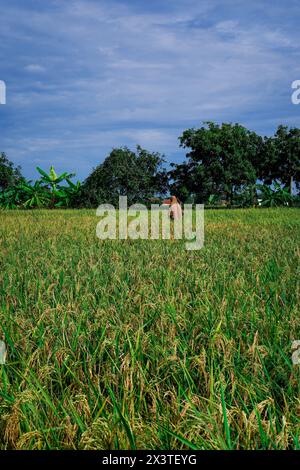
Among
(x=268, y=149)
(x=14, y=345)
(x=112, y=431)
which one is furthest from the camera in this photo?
(x=268, y=149)

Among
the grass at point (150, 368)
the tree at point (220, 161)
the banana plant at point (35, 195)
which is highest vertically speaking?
the tree at point (220, 161)

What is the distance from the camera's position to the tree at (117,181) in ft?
Result: 77.1

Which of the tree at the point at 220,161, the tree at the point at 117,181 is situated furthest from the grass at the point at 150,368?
the tree at the point at 220,161

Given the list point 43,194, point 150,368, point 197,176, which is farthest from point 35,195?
point 150,368

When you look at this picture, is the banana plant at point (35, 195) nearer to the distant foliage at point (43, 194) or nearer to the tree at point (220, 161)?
the distant foliage at point (43, 194)

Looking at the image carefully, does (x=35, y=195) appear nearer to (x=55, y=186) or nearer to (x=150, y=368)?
(x=55, y=186)

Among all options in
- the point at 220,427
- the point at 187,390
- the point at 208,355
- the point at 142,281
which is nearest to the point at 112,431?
the point at 220,427

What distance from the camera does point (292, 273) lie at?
444cm

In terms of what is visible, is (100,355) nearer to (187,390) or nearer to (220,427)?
(187,390)

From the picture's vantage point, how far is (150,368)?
Result: 7.59ft

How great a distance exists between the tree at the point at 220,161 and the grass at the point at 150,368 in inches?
1045

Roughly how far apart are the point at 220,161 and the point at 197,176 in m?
1.69
